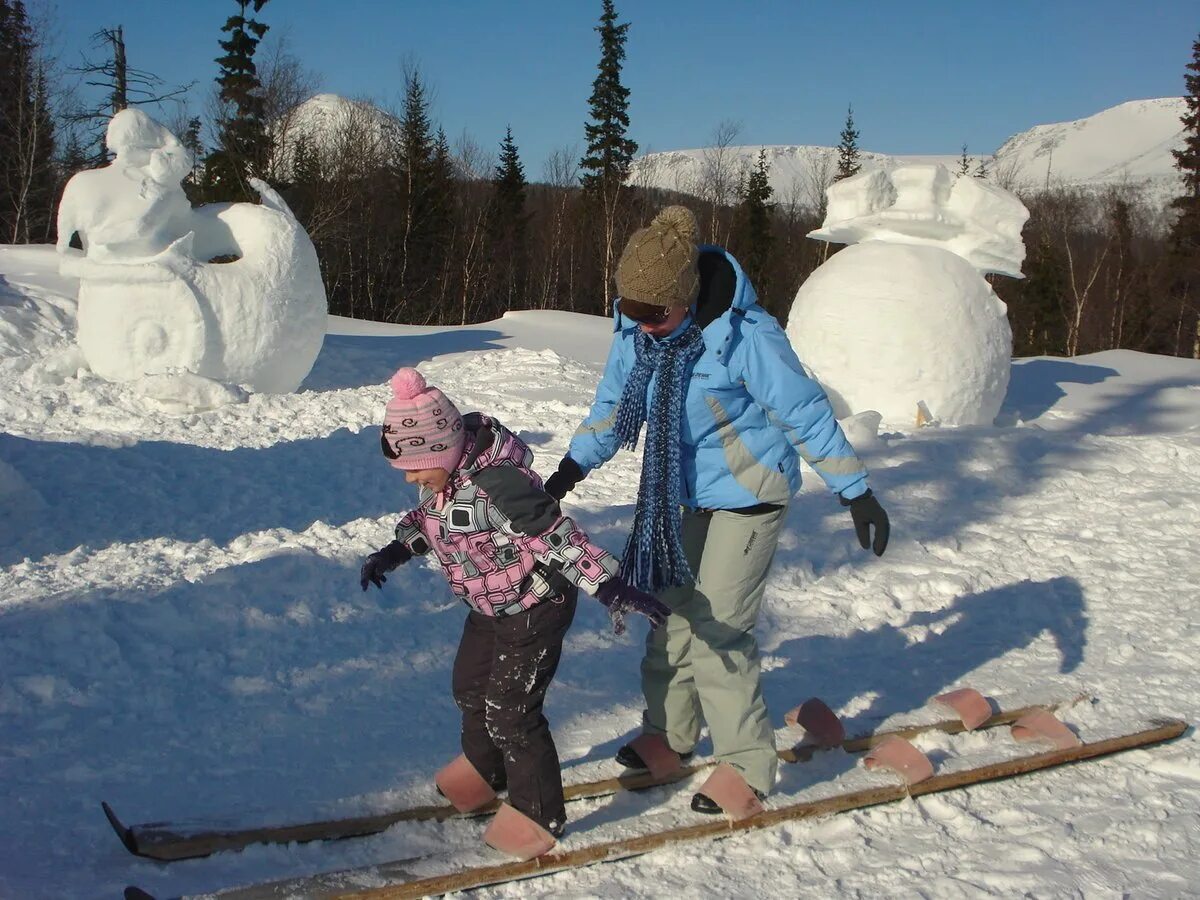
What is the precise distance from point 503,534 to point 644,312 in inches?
29.1

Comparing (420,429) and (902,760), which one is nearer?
(420,429)

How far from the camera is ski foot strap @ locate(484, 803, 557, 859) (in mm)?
2650

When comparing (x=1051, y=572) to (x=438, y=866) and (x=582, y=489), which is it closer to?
(x=582, y=489)

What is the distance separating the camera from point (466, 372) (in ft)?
34.8

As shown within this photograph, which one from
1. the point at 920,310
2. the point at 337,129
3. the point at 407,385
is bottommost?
the point at 407,385

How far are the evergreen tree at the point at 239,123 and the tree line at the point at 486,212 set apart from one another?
0.05 m

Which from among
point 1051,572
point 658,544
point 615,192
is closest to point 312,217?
point 615,192

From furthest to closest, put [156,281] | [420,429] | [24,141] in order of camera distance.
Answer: [24,141] → [156,281] → [420,429]

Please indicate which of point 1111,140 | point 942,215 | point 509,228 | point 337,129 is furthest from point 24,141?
point 1111,140

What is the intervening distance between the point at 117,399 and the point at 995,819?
807cm

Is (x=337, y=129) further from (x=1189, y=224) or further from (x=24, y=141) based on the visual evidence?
(x=1189, y=224)

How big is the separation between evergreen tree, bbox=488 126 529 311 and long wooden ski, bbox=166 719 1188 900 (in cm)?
2889

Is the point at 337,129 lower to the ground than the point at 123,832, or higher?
higher

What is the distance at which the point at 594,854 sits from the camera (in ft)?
8.78
